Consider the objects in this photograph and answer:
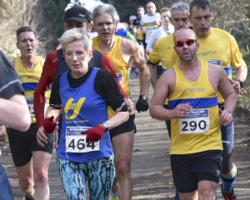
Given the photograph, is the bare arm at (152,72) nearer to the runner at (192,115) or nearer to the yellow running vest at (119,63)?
the yellow running vest at (119,63)

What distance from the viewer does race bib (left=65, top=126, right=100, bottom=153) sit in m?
5.74

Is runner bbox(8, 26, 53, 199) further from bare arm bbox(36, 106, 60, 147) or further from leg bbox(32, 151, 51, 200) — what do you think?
bare arm bbox(36, 106, 60, 147)

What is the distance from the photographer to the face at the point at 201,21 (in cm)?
756

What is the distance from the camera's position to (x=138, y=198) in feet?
28.0

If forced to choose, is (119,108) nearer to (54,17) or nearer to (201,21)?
(201,21)

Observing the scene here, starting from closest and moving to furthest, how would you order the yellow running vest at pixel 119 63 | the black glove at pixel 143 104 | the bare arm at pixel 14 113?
the bare arm at pixel 14 113, the yellow running vest at pixel 119 63, the black glove at pixel 143 104

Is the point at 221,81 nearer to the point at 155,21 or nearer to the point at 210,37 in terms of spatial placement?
the point at 210,37

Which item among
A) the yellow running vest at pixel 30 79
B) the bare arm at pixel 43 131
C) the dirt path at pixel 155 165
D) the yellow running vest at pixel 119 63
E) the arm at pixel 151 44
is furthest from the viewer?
the arm at pixel 151 44

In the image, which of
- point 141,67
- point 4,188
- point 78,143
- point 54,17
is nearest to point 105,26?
point 141,67

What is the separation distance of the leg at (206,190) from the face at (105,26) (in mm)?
2200

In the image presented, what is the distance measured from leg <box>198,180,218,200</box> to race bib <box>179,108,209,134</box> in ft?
1.54

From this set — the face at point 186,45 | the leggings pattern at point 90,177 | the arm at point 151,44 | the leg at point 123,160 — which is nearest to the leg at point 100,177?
the leggings pattern at point 90,177

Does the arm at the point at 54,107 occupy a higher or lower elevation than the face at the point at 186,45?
lower

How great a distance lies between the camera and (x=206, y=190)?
6.00 meters
